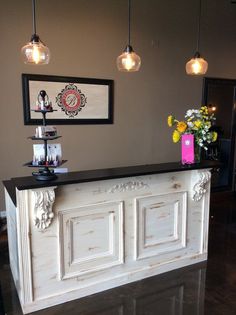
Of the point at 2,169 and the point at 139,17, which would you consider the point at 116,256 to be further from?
the point at 139,17

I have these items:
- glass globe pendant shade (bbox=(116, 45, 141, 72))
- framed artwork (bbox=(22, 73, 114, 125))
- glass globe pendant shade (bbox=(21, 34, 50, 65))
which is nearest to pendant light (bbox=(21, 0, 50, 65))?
glass globe pendant shade (bbox=(21, 34, 50, 65))

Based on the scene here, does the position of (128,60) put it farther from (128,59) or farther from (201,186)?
(201,186)

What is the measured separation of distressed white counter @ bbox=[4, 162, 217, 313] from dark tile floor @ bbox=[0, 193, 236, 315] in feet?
0.28

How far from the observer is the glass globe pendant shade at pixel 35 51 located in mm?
2391

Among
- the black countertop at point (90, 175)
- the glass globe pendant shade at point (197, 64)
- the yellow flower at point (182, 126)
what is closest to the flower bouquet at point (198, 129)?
the yellow flower at point (182, 126)

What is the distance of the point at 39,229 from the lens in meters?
2.28

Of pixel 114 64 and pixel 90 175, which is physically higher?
pixel 114 64

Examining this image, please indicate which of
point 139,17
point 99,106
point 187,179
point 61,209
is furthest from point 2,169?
point 139,17

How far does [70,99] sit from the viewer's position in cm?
427

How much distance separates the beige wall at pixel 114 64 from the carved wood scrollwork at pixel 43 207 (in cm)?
200

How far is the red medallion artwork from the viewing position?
4.22m

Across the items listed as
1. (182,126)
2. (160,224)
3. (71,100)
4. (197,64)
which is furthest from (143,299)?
(71,100)

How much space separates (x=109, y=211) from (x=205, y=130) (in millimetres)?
1230

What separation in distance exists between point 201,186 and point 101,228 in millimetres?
1129
